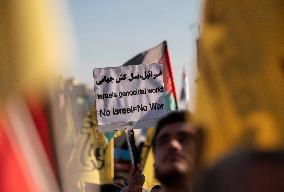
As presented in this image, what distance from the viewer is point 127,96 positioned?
19.9 ft

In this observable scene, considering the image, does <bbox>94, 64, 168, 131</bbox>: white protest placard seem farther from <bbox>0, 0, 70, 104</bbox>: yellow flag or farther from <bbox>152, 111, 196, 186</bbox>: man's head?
<bbox>0, 0, 70, 104</bbox>: yellow flag

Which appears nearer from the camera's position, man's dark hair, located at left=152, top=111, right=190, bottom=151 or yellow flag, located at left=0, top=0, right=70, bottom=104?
yellow flag, located at left=0, top=0, right=70, bottom=104

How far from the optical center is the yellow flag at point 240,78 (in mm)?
792

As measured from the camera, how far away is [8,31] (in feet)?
4.97

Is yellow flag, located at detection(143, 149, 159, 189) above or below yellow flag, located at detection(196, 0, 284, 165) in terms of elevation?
below

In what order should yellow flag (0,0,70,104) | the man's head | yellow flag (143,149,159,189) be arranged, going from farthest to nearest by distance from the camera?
yellow flag (143,149,159,189)
the man's head
yellow flag (0,0,70,104)

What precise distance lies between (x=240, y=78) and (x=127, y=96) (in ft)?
17.0

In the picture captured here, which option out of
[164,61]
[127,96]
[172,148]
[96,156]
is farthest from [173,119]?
[96,156]

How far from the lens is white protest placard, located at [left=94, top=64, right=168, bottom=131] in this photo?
5.93 meters

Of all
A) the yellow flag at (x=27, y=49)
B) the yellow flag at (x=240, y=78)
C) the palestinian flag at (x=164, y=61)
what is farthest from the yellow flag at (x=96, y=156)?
the yellow flag at (x=240, y=78)

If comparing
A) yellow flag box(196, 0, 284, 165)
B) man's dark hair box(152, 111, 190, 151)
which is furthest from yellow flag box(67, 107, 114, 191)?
yellow flag box(196, 0, 284, 165)

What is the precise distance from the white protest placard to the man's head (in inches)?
136

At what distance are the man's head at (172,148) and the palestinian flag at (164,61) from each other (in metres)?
4.05

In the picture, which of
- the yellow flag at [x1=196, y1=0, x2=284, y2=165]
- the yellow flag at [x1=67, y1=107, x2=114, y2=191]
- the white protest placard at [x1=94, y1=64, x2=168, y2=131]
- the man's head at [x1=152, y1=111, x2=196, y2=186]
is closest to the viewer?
the yellow flag at [x1=196, y1=0, x2=284, y2=165]
